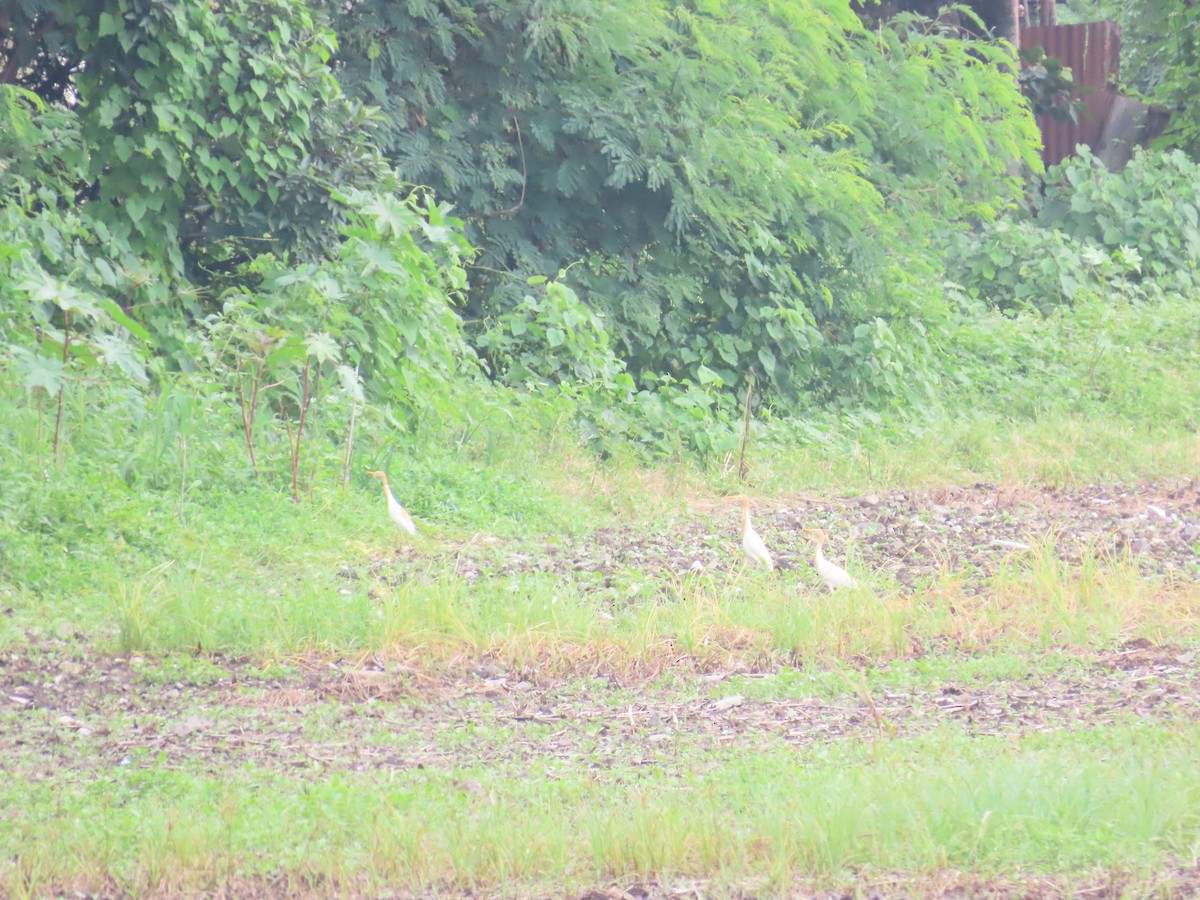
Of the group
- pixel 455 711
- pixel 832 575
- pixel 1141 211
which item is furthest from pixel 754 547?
pixel 1141 211

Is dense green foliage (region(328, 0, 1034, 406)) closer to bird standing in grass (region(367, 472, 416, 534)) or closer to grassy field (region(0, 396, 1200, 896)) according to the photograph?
grassy field (region(0, 396, 1200, 896))

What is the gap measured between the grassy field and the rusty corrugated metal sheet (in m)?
11.5

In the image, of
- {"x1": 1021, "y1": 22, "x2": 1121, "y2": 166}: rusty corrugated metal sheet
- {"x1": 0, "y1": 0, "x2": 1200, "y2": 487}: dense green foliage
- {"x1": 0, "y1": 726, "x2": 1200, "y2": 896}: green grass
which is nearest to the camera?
{"x1": 0, "y1": 726, "x2": 1200, "y2": 896}: green grass

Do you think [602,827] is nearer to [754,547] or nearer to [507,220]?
[754,547]

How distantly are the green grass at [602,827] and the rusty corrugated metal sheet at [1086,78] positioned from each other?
1596 centimetres

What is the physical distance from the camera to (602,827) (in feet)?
10.6

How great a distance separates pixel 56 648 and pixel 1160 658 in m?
4.06

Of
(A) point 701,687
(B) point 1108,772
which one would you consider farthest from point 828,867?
(A) point 701,687

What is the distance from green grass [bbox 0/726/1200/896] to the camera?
306 centimetres

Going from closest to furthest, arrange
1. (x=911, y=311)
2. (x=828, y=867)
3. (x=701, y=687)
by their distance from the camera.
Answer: (x=828, y=867) < (x=701, y=687) < (x=911, y=311)

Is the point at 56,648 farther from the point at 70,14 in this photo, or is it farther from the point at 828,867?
the point at 70,14

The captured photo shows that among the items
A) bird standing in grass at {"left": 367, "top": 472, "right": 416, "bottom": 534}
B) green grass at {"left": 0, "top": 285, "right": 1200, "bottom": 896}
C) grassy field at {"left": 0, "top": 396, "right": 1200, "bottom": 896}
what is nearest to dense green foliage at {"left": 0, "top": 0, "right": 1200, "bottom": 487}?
green grass at {"left": 0, "top": 285, "right": 1200, "bottom": 896}

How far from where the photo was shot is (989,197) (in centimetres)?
1458

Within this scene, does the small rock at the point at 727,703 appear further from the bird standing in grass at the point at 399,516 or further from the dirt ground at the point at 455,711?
the bird standing in grass at the point at 399,516
